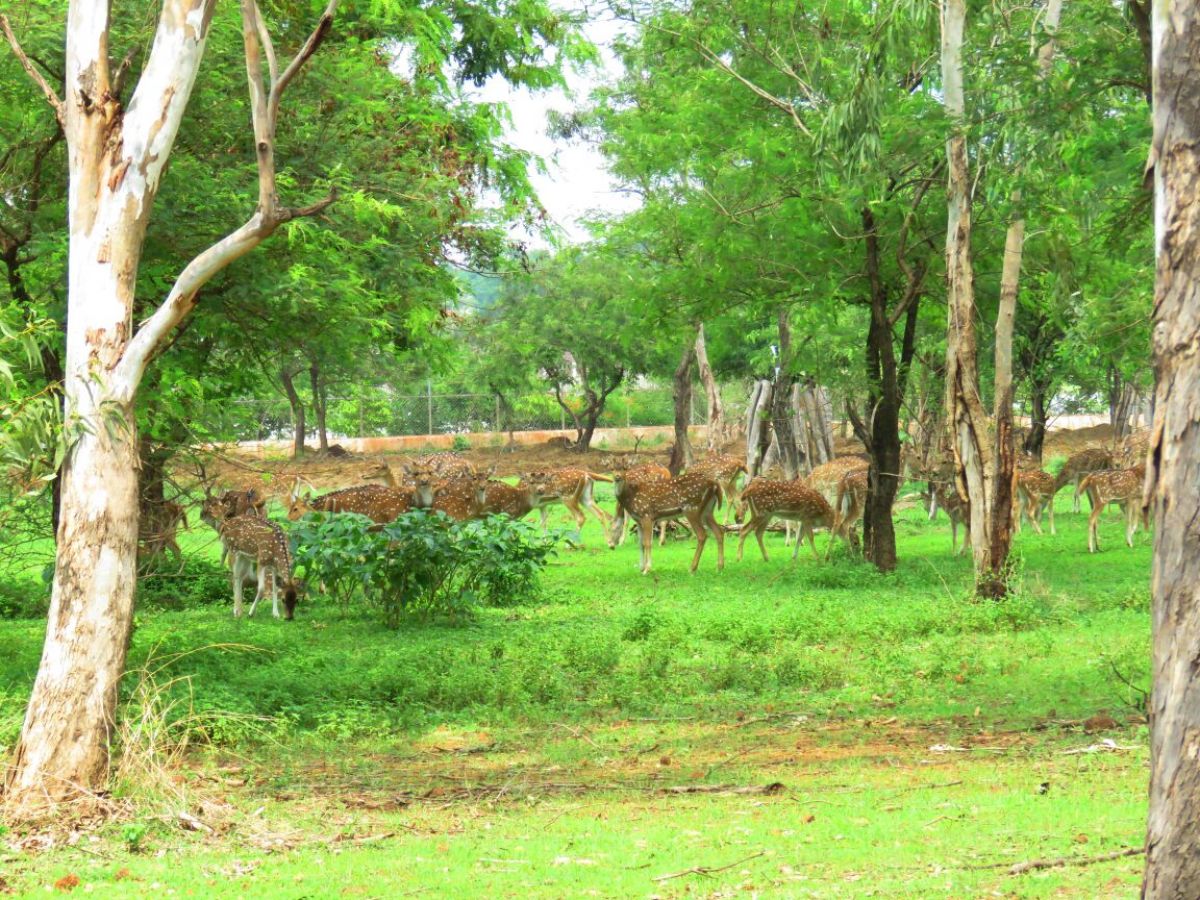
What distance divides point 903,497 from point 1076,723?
18.1 meters

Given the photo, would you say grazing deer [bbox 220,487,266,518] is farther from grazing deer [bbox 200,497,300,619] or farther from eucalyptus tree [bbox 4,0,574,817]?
eucalyptus tree [bbox 4,0,574,817]

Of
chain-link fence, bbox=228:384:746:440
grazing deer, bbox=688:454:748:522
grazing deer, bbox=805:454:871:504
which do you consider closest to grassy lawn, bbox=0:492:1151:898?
grazing deer, bbox=805:454:871:504

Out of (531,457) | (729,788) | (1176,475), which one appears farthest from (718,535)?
(531,457)

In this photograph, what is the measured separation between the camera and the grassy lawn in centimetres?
603

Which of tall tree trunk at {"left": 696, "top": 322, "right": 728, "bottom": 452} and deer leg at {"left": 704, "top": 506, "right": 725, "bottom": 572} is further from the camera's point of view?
tall tree trunk at {"left": 696, "top": 322, "right": 728, "bottom": 452}

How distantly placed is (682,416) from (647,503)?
16117 millimetres

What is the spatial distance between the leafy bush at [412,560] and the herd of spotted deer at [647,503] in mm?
606

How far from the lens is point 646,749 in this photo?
882 cm

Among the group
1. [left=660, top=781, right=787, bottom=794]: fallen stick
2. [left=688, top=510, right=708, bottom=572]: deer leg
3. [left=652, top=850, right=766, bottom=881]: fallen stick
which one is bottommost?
[left=660, top=781, right=787, bottom=794]: fallen stick

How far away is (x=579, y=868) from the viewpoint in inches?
236

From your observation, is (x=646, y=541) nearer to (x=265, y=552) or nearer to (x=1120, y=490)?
(x=265, y=552)

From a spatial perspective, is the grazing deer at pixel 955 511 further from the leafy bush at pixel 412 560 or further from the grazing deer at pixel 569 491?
the leafy bush at pixel 412 560

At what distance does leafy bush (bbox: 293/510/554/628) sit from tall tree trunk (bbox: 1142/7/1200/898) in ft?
33.5

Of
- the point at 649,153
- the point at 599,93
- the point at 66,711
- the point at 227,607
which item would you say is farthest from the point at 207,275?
the point at 599,93
